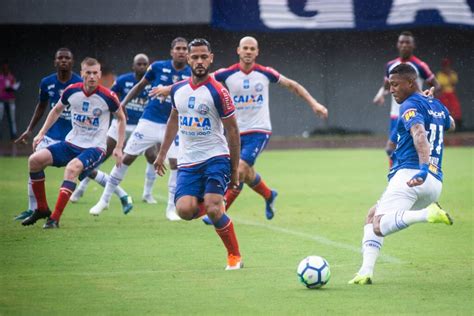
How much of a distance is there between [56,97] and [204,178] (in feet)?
15.4

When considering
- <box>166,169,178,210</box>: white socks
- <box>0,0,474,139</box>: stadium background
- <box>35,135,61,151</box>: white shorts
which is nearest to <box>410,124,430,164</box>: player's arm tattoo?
<box>166,169,178,210</box>: white socks

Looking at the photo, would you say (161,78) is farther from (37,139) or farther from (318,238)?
(318,238)

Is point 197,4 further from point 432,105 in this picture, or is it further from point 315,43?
point 432,105

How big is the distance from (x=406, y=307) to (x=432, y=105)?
202cm

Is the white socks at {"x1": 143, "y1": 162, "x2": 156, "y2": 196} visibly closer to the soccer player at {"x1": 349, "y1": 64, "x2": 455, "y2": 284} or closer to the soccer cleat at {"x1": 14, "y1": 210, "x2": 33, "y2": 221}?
the soccer cleat at {"x1": 14, "y1": 210, "x2": 33, "y2": 221}

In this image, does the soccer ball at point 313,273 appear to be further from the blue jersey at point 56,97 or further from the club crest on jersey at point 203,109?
the blue jersey at point 56,97

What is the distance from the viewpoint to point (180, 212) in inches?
391

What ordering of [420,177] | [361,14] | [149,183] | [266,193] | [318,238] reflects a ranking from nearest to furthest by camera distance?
[420,177], [318,238], [266,193], [149,183], [361,14]

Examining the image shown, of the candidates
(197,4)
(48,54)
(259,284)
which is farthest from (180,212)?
(48,54)

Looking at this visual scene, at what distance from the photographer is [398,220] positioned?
855cm

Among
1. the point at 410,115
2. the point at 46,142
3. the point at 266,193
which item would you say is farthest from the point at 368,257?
the point at 46,142

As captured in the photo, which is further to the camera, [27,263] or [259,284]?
[27,263]

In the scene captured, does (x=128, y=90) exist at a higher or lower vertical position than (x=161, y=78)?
lower

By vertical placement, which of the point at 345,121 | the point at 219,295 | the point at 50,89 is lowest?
the point at 345,121
